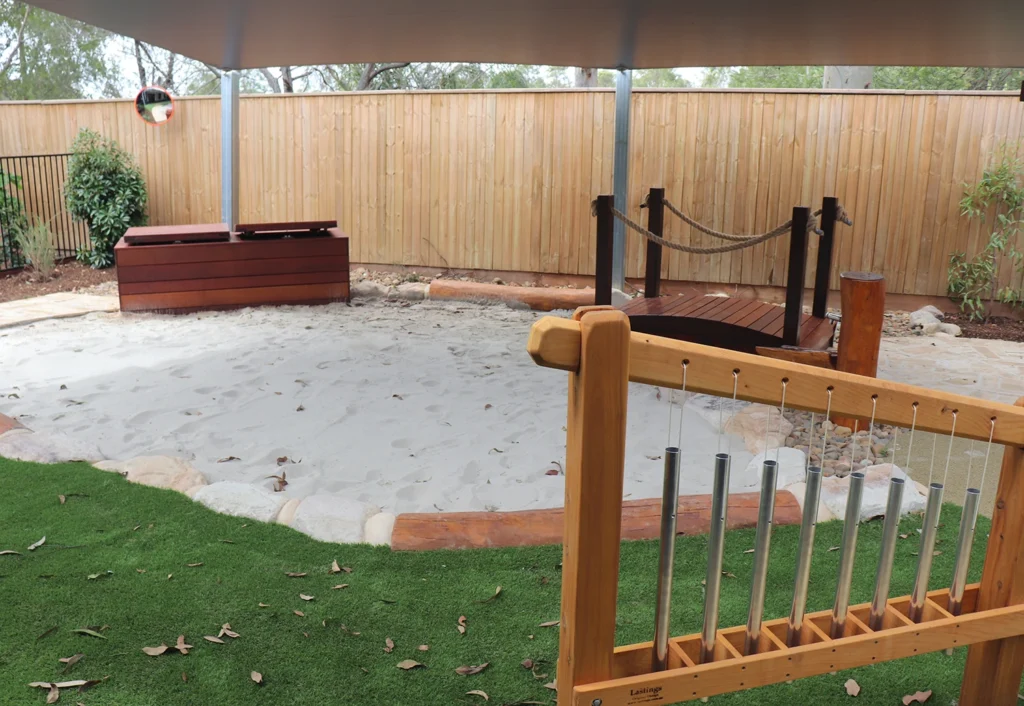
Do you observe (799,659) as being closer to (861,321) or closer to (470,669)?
(470,669)

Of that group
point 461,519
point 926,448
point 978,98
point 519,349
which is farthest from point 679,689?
point 978,98

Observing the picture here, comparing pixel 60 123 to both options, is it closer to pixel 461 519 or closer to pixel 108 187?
pixel 108 187

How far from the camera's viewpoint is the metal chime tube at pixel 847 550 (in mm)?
1819

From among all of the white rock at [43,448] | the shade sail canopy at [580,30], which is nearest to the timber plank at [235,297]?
the shade sail canopy at [580,30]

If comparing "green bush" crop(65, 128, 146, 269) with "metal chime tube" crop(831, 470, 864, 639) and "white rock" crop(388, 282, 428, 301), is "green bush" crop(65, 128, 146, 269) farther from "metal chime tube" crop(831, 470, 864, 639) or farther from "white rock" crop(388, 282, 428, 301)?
"metal chime tube" crop(831, 470, 864, 639)

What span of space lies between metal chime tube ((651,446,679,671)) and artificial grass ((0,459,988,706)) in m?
0.74

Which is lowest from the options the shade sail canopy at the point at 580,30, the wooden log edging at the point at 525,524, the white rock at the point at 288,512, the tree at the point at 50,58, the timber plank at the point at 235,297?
the white rock at the point at 288,512

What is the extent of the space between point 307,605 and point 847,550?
179 centimetres

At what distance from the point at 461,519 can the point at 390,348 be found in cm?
347

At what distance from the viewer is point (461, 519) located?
11.2 feet

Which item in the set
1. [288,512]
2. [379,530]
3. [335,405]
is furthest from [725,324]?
[288,512]

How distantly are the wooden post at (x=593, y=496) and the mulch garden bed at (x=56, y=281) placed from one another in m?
8.63

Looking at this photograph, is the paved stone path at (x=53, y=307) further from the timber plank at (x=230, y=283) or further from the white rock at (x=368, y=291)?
the white rock at (x=368, y=291)

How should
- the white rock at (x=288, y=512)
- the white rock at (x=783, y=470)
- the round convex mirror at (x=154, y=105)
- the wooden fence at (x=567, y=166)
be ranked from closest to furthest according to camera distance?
the white rock at (x=288, y=512) → the white rock at (x=783, y=470) → the wooden fence at (x=567, y=166) → the round convex mirror at (x=154, y=105)
